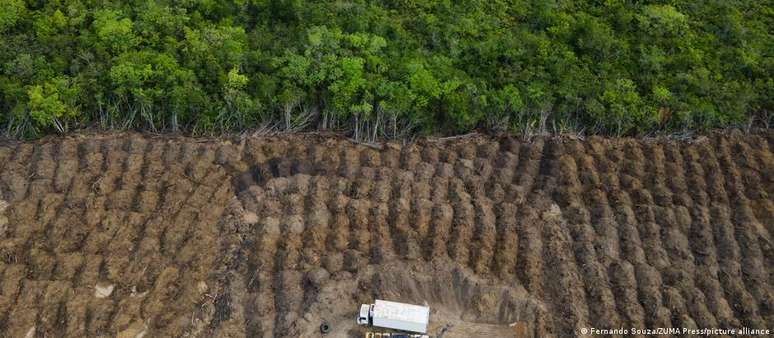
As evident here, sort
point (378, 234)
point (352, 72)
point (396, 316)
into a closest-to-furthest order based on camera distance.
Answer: point (396, 316) → point (378, 234) → point (352, 72)

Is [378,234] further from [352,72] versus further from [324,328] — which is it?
[352,72]

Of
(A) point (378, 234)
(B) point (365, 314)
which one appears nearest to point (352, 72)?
(A) point (378, 234)

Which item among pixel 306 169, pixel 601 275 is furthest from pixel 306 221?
pixel 601 275

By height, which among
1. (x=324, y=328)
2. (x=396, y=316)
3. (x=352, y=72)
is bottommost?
(x=324, y=328)

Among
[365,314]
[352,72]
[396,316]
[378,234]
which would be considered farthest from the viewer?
[352,72]

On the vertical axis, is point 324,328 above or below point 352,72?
below

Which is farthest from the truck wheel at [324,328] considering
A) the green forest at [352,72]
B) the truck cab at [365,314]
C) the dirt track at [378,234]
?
the green forest at [352,72]

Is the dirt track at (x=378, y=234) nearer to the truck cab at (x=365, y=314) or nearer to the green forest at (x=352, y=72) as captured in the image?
the truck cab at (x=365, y=314)

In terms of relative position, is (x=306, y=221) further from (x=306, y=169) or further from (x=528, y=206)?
(x=528, y=206)
